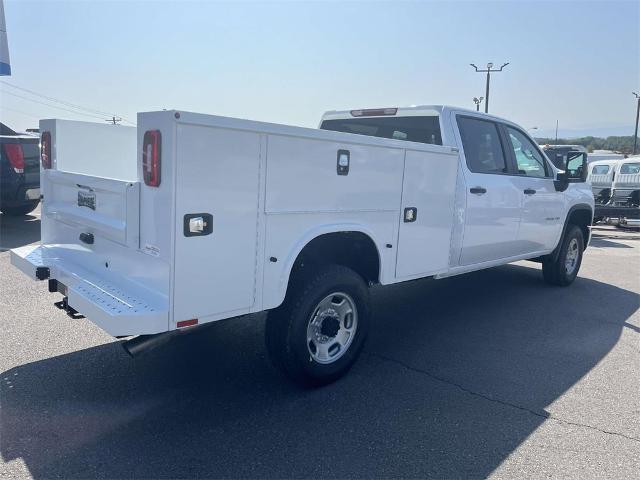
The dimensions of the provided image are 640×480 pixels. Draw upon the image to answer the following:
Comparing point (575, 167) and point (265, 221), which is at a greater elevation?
point (575, 167)

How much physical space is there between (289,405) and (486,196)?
292 centimetres

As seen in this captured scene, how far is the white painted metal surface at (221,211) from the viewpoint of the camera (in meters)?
3.03

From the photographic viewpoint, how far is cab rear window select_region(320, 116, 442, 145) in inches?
208

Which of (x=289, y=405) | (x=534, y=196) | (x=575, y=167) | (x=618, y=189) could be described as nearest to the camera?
(x=289, y=405)

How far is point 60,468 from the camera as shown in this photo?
9.55 feet

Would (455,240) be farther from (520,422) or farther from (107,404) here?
(107,404)

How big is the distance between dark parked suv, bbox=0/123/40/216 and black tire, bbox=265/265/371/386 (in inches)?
305

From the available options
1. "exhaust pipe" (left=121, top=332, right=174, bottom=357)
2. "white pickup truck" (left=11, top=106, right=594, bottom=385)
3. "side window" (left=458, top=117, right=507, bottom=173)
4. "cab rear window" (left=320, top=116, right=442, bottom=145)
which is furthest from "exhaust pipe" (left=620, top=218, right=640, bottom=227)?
"exhaust pipe" (left=121, top=332, right=174, bottom=357)

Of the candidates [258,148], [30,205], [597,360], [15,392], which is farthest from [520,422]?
[30,205]

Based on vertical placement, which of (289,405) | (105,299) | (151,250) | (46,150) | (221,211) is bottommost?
(289,405)

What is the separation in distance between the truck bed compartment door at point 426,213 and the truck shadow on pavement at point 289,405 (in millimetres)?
820


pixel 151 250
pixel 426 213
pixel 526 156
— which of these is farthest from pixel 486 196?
pixel 151 250

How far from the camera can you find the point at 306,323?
3.77m

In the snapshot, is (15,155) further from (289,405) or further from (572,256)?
(572,256)
